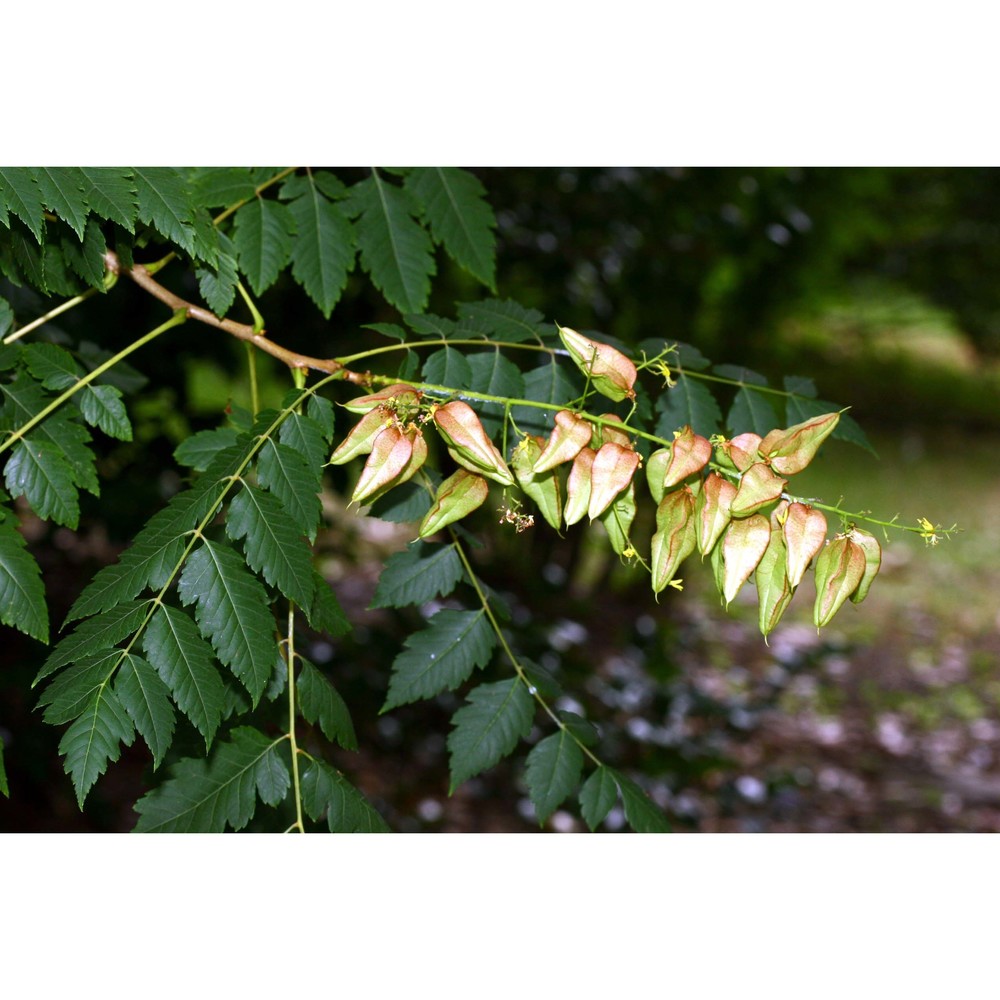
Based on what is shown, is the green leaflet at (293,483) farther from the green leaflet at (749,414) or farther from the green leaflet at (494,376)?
the green leaflet at (749,414)

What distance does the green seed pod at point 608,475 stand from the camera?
130 cm

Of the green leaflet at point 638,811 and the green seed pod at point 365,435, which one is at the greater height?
the green seed pod at point 365,435

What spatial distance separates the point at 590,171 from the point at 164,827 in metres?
3.02

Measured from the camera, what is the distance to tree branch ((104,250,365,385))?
4.97 feet

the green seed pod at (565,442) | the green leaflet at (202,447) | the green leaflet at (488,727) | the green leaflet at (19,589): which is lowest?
the green leaflet at (488,727)

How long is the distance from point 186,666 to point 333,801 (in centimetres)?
33

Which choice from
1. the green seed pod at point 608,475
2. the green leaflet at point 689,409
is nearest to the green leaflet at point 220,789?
the green seed pod at point 608,475

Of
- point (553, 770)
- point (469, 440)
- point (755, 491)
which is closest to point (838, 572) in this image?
point (755, 491)

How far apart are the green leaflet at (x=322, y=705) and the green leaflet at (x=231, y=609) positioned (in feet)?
0.67

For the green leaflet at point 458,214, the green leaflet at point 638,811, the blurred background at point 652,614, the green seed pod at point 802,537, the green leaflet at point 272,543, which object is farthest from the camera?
the blurred background at point 652,614

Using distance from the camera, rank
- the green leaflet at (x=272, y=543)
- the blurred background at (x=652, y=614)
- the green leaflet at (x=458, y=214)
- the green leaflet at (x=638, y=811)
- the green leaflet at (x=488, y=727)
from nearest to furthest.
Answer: the green leaflet at (x=272, y=543) → the green leaflet at (x=488, y=727) → the green leaflet at (x=638, y=811) → the green leaflet at (x=458, y=214) → the blurred background at (x=652, y=614)

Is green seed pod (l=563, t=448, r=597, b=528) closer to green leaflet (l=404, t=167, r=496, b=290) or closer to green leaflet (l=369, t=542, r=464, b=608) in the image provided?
green leaflet (l=369, t=542, r=464, b=608)

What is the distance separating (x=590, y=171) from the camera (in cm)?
383

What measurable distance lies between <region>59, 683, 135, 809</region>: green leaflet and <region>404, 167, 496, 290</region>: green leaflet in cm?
95
